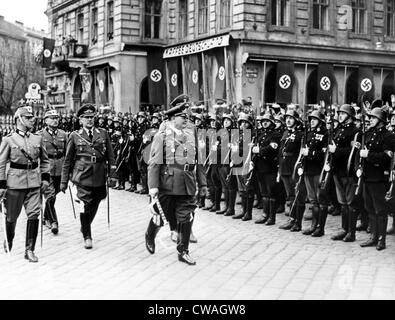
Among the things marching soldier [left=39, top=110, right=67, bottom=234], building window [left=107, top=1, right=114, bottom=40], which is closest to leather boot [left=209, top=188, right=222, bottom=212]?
marching soldier [left=39, top=110, right=67, bottom=234]

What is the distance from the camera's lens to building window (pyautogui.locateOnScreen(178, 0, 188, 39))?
32.5 meters

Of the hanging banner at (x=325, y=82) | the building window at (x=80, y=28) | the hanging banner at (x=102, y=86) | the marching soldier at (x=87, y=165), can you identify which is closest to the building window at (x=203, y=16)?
the hanging banner at (x=325, y=82)

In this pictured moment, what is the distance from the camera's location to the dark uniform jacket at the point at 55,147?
39.4 feet

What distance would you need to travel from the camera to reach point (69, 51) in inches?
1540

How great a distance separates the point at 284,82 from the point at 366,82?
4.39m

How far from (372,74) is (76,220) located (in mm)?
19991

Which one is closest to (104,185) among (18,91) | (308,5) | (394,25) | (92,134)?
(92,134)

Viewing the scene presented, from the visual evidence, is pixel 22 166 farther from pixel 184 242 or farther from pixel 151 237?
pixel 184 242

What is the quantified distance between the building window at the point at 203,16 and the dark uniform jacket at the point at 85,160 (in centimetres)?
2050

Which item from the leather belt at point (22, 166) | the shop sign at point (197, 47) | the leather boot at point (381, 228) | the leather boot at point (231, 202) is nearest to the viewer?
the leather belt at point (22, 166)

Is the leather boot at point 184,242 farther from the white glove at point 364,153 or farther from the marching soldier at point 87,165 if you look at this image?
the white glove at point 364,153

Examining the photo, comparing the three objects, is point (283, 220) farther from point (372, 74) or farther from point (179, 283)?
point (372, 74)

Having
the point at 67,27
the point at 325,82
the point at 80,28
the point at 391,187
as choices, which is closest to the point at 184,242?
the point at 391,187

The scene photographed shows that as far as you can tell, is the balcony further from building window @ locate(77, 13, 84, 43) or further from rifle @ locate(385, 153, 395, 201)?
rifle @ locate(385, 153, 395, 201)
